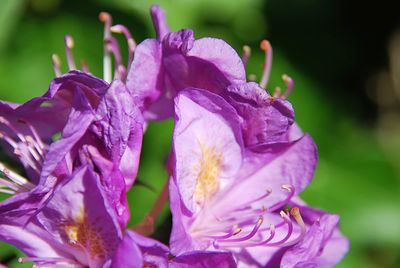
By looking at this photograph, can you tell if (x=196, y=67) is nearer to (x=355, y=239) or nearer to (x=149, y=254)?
(x=149, y=254)

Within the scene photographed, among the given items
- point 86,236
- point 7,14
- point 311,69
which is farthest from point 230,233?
point 311,69

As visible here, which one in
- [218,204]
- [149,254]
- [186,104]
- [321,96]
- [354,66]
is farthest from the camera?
[354,66]

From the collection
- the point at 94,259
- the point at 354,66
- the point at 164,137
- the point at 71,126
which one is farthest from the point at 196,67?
the point at 354,66

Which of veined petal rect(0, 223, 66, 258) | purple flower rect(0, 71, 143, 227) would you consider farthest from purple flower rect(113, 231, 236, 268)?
veined petal rect(0, 223, 66, 258)

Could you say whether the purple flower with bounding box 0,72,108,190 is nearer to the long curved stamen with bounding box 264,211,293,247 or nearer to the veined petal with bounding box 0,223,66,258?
the veined petal with bounding box 0,223,66,258

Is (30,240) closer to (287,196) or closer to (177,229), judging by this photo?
(177,229)

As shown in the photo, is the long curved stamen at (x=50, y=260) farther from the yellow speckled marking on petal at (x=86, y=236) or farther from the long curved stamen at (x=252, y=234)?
the long curved stamen at (x=252, y=234)

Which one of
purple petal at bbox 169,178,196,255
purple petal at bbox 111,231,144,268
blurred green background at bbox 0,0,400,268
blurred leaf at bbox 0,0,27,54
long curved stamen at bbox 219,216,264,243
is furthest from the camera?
blurred green background at bbox 0,0,400,268
